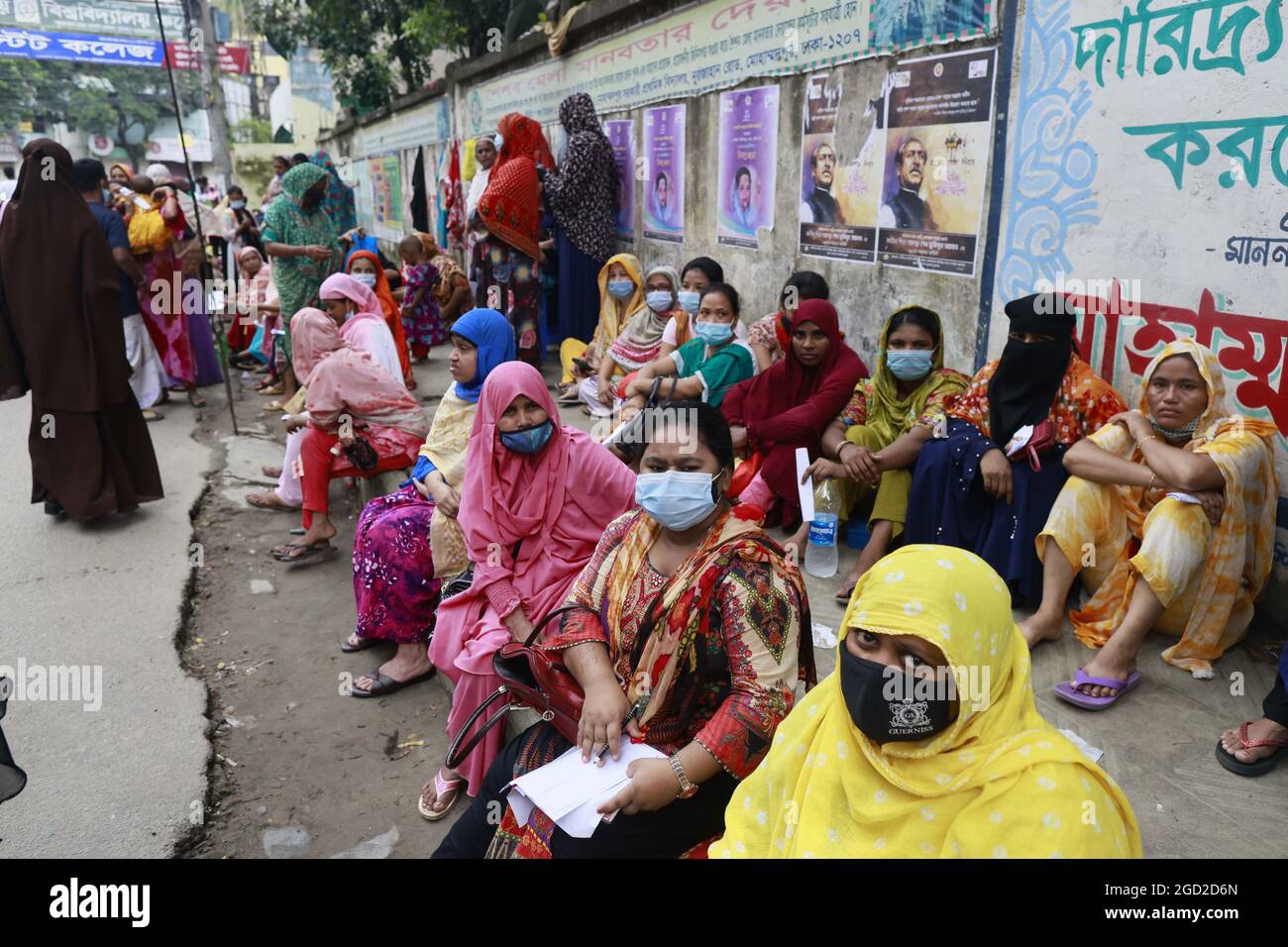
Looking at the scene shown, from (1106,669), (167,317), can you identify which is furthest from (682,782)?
(167,317)

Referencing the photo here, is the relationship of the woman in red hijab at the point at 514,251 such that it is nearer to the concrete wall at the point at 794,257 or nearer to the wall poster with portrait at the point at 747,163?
the concrete wall at the point at 794,257

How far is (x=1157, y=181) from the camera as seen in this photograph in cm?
322

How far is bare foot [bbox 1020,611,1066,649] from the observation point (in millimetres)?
3014

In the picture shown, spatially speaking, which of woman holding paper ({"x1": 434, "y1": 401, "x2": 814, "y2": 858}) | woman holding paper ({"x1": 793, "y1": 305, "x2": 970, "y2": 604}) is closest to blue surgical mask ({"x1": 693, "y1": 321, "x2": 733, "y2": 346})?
woman holding paper ({"x1": 793, "y1": 305, "x2": 970, "y2": 604})

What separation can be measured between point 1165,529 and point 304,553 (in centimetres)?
416

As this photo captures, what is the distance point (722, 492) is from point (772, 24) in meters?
4.20

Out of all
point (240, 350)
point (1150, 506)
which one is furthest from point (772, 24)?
point (240, 350)

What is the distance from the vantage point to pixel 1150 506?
10.0ft

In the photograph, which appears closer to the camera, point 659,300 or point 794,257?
point 794,257

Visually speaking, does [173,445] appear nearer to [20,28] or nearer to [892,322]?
[892,322]

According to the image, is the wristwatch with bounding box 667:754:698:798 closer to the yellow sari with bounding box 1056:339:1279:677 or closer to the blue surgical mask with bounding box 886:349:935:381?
the yellow sari with bounding box 1056:339:1279:677

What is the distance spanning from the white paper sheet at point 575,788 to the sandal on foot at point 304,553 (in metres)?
3.35

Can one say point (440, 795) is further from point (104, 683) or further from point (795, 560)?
point (104, 683)

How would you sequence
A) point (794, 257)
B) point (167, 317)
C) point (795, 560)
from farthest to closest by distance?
point (167, 317) < point (794, 257) < point (795, 560)
